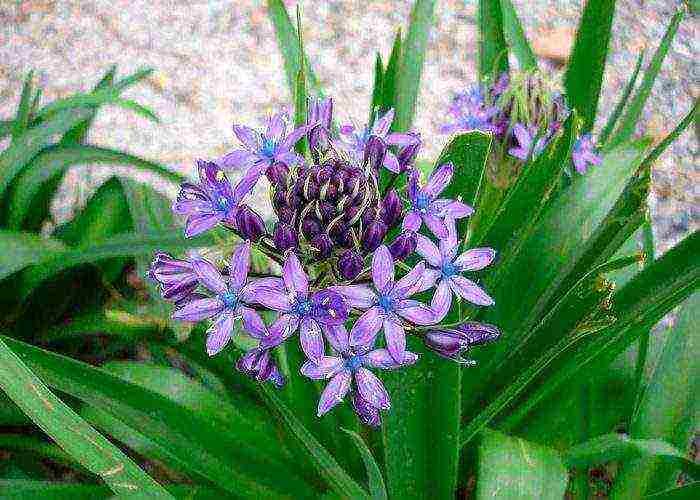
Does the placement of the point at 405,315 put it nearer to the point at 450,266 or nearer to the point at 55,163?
the point at 450,266

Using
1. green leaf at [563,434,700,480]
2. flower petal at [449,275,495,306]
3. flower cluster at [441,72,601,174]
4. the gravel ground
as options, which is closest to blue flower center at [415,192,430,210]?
flower petal at [449,275,495,306]

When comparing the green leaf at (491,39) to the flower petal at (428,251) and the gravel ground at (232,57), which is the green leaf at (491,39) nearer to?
the flower petal at (428,251)

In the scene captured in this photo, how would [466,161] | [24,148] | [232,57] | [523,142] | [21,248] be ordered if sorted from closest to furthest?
→ [466,161] < [523,142] < [21,248] < [24,148] < [232,57]

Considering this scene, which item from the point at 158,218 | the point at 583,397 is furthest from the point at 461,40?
the point at 583,397

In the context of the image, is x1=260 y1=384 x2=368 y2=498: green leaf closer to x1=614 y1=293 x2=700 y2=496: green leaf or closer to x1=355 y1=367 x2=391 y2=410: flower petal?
x1=355 y1=367 x2=391 y2=410: flower petal

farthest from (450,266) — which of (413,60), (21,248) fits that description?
(21,248)

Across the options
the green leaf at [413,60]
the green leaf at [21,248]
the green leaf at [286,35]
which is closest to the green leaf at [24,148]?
the green leaf at [21,248]

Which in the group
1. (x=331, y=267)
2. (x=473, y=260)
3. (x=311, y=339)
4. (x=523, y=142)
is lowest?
(x=311, y=339)
